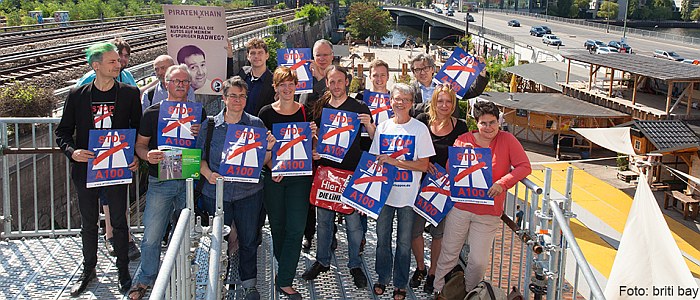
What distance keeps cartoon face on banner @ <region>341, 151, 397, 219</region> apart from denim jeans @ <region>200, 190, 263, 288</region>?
2.50 feet

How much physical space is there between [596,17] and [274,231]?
6352 inches

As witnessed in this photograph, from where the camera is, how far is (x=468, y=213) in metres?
5.72

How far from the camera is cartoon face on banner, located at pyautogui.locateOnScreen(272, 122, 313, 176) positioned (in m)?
5.81

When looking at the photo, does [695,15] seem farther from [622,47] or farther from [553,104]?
[553,104]

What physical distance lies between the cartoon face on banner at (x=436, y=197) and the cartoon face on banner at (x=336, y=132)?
751mm

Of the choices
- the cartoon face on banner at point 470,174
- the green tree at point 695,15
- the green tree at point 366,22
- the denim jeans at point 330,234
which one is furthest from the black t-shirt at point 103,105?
the green tree at point 695,15

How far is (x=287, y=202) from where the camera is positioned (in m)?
5.99

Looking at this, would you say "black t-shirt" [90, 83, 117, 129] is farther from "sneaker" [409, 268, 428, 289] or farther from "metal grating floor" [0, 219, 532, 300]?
"sneaker" [409, 268, 428, 289]

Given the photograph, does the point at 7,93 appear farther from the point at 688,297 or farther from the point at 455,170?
the point at 688,297

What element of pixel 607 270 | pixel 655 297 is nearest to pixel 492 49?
pixel 607 270

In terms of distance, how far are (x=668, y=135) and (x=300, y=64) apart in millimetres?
18166

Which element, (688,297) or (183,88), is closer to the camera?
(183,88)

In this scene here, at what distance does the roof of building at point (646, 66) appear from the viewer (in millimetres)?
27375

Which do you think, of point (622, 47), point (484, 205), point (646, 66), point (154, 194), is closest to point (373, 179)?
point (484, 205)
